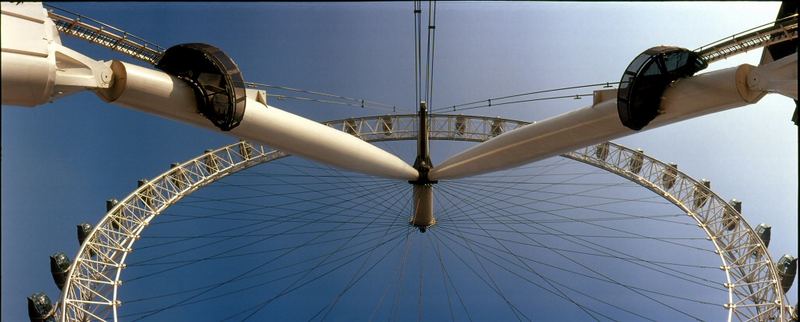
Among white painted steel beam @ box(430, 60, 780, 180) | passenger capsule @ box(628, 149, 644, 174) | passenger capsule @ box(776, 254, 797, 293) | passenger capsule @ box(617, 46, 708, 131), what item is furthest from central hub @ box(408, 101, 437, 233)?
passenger capsule @ box(776, 254, 797, 293)

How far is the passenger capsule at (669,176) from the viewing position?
136 ft

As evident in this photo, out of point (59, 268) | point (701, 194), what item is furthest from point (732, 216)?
point (59, 268)

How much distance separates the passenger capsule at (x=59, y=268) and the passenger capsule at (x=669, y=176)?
35.5 meters

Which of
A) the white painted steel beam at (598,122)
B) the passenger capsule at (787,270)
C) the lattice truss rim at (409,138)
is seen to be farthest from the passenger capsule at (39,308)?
the passenger capsule at (787,270)

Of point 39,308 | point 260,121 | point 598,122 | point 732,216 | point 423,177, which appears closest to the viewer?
point 598,122

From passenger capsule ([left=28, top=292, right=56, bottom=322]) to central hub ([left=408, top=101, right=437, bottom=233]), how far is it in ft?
64.3

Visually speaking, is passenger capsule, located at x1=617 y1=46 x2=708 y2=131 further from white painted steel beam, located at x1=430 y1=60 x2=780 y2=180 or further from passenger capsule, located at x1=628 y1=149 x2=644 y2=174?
passenger capsule, located at x1=628 y1=149 x2=644 y2=174

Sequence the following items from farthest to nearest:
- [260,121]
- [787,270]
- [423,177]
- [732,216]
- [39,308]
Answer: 1. [732,216]
2. [787,270]
3. [39,308]
4. [423,177]
5. [260,121]

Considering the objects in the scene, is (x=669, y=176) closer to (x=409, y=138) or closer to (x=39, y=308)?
(x=409, y=138)

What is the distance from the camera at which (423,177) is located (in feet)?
104

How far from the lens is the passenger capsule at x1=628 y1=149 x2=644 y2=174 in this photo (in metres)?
41.5

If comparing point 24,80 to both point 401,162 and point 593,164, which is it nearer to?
point 401,162

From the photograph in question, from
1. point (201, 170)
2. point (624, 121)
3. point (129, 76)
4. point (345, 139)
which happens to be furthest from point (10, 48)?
point (201, 170)

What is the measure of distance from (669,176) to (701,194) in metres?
2.29
